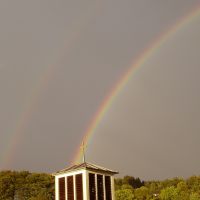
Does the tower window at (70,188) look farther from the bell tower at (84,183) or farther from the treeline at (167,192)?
the treeline at (167,192)

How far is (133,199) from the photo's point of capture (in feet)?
374

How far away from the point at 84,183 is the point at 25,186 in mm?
76682

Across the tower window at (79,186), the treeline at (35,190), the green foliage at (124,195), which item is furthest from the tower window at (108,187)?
the green foliage at (124,195)

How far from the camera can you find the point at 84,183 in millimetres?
42781

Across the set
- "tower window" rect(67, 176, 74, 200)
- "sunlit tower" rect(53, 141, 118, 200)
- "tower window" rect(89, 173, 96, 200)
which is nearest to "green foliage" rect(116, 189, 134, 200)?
"sunlit tower" rect(53, 141, 118, 200)

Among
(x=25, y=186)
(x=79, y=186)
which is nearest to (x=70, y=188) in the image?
(x=79, y=186)

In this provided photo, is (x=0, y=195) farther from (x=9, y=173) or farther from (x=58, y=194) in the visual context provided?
(x=58, y=194)

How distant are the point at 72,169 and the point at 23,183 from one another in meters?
75.3

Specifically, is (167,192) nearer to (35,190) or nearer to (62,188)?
(35,190)

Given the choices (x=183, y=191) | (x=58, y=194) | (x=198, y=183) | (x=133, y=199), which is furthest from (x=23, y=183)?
(x=58, y=194)

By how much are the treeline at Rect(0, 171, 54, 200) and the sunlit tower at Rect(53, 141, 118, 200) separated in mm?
66803

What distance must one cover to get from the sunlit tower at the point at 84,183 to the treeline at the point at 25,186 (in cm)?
6680

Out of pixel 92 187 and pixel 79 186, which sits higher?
pixel 79 186

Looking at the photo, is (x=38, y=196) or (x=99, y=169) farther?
(x=38, y=196)
